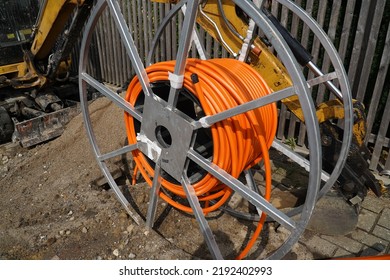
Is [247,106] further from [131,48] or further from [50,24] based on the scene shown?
[50,24]

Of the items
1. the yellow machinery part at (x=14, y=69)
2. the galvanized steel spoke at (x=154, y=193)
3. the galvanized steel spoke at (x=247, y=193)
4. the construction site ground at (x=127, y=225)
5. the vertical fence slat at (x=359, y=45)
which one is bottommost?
the construction site ground at (x=127, y=225)

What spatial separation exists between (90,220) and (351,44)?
383cm

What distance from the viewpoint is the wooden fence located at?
156 inches

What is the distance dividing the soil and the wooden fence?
3.40ft

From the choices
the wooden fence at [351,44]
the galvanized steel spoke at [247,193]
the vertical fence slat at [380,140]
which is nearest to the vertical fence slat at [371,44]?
the wooden fence at [351,44]

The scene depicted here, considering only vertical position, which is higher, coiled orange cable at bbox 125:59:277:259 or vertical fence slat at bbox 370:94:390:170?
coiled orange cable at bbox 125:59:277:259

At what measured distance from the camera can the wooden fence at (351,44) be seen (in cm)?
395

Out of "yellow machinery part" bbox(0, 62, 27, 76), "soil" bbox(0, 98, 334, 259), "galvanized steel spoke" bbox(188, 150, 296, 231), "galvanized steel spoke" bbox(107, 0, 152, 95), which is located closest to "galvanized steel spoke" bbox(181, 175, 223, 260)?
"galvanized steel spoke" bbox(188, 150, 296, 231)

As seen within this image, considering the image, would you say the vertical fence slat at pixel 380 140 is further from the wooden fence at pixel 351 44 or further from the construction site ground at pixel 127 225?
the construction site ground at pixel 127 225

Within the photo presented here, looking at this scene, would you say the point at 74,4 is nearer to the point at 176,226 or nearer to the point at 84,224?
the point at 84,224

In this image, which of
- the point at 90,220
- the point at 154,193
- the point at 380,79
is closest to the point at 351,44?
the point at 380,79

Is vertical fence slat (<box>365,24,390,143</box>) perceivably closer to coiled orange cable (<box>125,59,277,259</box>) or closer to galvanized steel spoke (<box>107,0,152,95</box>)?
coiled orange cable (<box>125,59,277,259</box>)

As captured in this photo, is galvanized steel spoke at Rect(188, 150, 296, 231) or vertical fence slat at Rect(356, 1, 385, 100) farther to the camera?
vertical fence slat at Rect(356, 1, 385, 100)

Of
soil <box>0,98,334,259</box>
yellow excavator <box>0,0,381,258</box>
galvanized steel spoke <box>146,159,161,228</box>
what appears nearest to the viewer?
yellow excavator <box>0,0,381,258</box>
